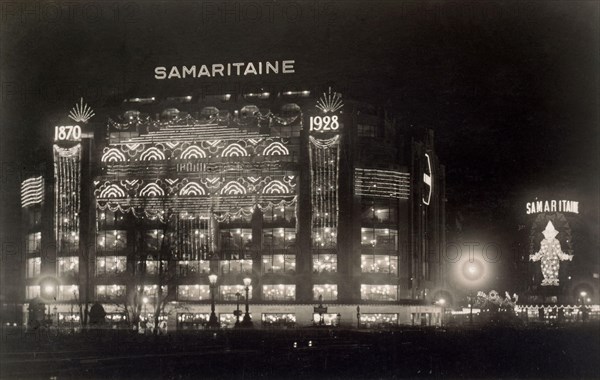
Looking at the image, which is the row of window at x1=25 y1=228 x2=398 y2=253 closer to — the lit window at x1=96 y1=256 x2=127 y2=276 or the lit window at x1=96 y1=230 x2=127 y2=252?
the lit window at x1=96 y1=230 x2=127 y2=252

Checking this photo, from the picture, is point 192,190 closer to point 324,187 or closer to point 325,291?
point 324,187

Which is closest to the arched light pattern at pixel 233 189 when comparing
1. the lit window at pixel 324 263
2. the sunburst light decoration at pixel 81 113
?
the lit window at pixel 324 263

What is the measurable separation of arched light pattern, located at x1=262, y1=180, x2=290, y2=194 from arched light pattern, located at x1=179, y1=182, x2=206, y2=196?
10183 millimetres

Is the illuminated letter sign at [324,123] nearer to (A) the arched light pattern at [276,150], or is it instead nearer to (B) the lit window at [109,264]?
(A) the arched light pattern at [276,150]

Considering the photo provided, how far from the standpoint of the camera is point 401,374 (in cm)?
4181

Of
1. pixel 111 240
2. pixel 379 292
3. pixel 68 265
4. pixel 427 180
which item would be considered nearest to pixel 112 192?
pixel 111 240

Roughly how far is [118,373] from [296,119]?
9892 centimetres

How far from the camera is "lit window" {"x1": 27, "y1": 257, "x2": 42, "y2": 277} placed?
141 metres

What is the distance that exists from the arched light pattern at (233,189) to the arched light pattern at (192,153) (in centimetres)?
609

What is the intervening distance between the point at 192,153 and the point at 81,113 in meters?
21.7

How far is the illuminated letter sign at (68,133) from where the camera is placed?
13888cm

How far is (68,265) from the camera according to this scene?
454 ft

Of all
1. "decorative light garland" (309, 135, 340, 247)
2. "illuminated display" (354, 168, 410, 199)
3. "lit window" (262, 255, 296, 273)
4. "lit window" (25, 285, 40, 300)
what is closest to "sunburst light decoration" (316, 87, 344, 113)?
"decorative light garland" (309, 135, 340, 247)

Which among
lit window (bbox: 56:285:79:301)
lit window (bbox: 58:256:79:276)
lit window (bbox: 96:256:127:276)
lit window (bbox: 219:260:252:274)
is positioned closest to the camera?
lit window (bbox: 219:260:252:274)
